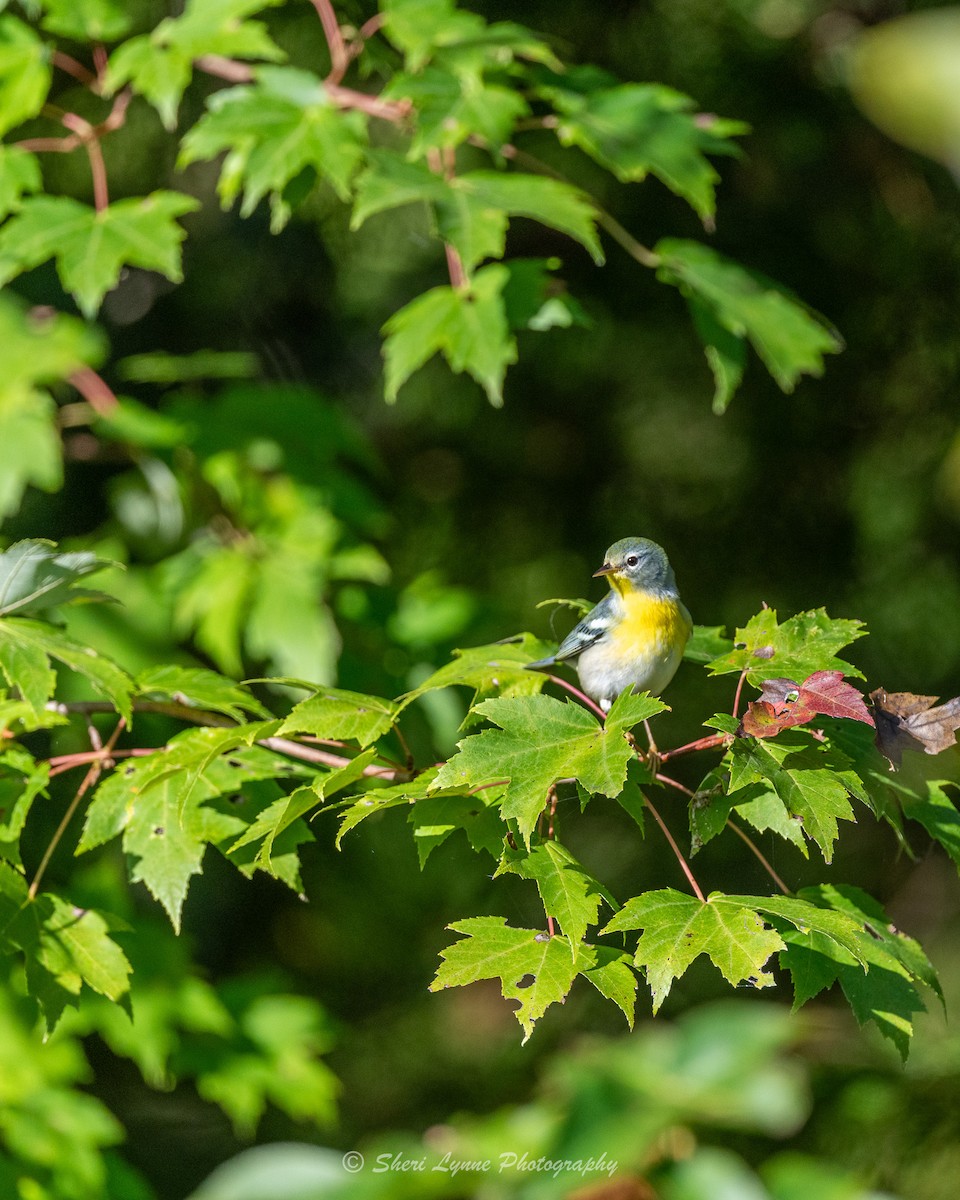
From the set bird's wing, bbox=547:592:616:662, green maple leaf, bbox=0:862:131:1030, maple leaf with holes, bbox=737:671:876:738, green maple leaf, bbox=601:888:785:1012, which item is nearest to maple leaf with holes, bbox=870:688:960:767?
maple leaf with holes, bbox=737:671:876:738

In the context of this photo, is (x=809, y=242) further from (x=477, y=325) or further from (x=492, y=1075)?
(x=492, y=1075)

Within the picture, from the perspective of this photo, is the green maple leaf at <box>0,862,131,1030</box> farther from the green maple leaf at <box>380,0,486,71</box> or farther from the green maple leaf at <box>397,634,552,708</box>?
the green maple leaf at <box>380,0,486,71</box>

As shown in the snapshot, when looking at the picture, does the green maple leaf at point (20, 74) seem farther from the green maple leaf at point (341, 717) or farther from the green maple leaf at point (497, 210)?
the green maple leaf at point (341, 717)

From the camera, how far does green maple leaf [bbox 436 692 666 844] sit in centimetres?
120

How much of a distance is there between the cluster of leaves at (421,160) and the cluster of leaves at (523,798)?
0.71 meters

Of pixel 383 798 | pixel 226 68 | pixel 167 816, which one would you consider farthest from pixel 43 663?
pixel 226 68

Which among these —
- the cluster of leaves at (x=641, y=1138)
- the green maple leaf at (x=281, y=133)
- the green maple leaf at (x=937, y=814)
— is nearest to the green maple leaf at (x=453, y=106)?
the green maple leaf at (x=281, y=133)

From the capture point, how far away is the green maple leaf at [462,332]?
1983mm

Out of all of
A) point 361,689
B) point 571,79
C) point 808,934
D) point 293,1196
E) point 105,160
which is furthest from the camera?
point 105,160

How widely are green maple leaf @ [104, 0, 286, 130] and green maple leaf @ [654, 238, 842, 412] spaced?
833 millimetres

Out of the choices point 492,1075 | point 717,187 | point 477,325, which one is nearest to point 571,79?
point 477,325

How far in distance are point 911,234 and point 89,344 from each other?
7.68ft

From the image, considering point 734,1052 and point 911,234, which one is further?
point 911,234

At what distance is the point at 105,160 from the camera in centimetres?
333
